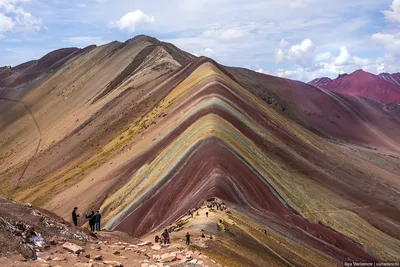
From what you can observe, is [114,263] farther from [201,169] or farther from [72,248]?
[201,169]

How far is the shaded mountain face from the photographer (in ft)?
122

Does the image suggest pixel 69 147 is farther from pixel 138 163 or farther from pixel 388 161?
pixel 388 161

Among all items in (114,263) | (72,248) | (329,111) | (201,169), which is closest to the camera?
(114,263)

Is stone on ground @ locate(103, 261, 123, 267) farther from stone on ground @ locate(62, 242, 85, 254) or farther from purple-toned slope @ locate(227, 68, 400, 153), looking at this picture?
purple-toned slope @ locate(227, 68, 400, 153)

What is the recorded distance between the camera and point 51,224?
21078mm

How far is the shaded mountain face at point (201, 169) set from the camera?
3716 cm

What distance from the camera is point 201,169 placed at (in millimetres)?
41625

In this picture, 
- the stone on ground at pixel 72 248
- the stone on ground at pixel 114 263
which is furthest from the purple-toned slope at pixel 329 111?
the stone on ground at pixel 114 263

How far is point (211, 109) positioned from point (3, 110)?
11353cm

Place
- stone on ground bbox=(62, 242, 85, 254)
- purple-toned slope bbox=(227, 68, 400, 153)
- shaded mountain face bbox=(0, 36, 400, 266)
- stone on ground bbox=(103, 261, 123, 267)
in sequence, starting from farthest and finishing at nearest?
purple-toned slope bbox=(227, 68, 400, 153) → shaded mountain face bbox=(0, 36, 400, 266) → stone on ground bbox=(62, 242, 85, 254) → stone on ground bbox=(103, 261, 123, 267)

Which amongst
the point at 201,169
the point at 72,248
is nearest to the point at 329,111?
the point at 201,169

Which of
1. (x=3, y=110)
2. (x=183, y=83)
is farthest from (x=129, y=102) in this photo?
(x=3, y=110)

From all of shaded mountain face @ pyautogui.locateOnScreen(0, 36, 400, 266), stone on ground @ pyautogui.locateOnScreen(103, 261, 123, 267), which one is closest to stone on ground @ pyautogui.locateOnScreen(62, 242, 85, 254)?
stone on ground @ pyautogui.locateOnScreen(103, 261, 123, 267)

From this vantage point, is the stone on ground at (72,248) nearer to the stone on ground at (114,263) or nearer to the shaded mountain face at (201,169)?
the stone on ground at (114,263)
